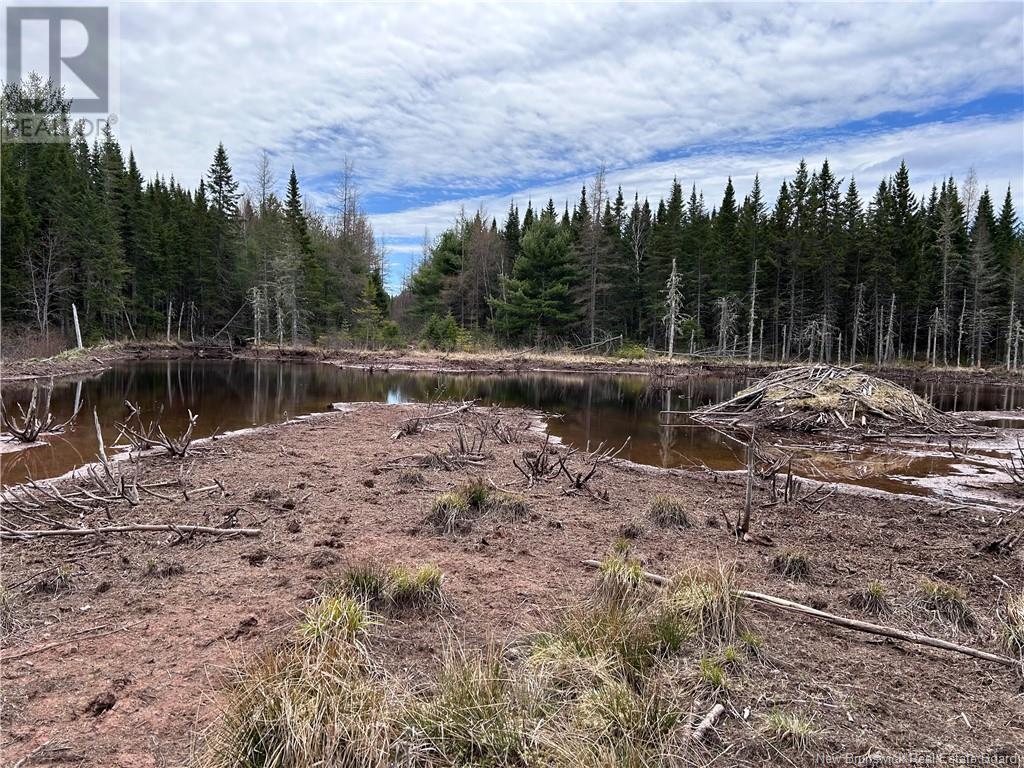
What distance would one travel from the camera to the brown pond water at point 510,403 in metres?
13.1

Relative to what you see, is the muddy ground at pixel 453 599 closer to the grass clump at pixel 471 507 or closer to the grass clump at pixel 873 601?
the grass clump at pixel 873 601

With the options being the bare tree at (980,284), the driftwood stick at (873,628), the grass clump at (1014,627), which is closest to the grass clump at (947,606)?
the grass clump at (1014,627)

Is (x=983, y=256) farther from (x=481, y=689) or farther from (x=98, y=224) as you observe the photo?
(x=98, y=224)

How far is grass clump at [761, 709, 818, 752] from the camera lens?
11.2 feet

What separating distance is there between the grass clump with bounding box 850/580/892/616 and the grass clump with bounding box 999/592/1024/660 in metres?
0.78

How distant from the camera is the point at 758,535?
299 inches

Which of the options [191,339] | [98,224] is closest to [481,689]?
[98,224]

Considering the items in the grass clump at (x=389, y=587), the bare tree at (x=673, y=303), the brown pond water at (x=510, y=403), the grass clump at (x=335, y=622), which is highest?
the bare tree at (x=673, y=303)

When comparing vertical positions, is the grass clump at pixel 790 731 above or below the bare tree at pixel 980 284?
below

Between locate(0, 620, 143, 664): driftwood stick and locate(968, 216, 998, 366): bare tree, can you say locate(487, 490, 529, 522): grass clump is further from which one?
locate(968, 216, 998, 366): bare tree

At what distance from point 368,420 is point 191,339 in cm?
4408

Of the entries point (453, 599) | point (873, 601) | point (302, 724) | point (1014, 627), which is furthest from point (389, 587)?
point (1014, 627)

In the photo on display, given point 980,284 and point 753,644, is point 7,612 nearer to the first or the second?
point 753,644

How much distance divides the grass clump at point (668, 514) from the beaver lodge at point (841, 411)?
10388 mm
